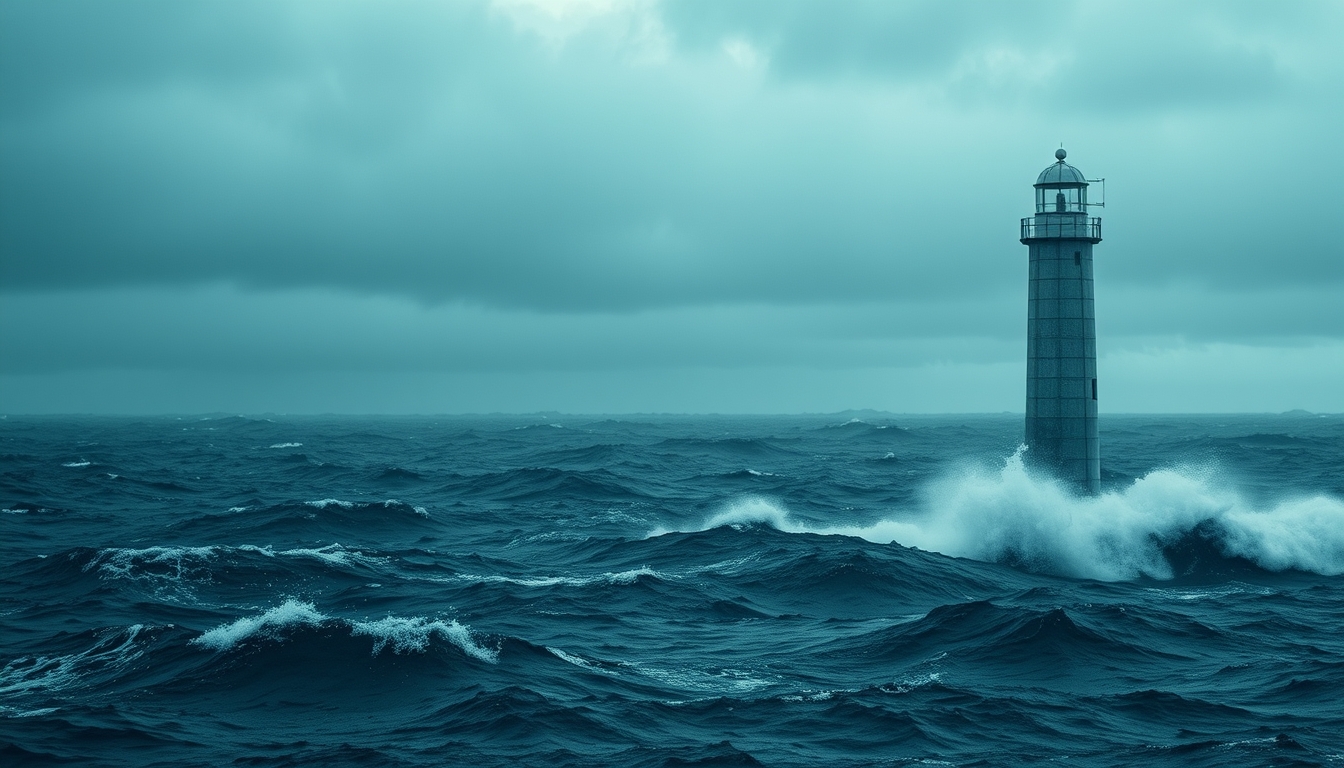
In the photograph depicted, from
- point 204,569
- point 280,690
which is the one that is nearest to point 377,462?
point 204,569

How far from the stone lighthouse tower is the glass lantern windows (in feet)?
0.10

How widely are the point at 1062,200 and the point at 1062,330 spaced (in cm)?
391

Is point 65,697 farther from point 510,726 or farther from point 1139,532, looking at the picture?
point 1139,532

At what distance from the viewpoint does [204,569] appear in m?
33.1

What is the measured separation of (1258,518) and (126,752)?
106 ft

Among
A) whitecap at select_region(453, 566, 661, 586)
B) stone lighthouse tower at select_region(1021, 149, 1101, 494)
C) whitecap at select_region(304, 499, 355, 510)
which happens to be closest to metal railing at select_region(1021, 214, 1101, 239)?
stone lighthouse tower at select_region(1021, 149, 1101, 494)

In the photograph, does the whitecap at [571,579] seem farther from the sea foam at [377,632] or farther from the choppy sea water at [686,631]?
the sea foam at [377,632]

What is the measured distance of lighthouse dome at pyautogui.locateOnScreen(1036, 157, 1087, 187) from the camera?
120 ft

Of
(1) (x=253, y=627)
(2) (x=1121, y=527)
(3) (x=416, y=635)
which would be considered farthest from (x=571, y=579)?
(2) (x=1121, y=527)

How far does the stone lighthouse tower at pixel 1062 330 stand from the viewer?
36156mm

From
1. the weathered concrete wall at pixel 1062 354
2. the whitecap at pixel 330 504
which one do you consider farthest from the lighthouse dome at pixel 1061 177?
the whitecap at pixel 330 504

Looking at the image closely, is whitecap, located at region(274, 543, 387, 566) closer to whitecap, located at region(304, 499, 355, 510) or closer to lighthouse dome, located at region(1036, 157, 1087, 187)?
whitecap, located at region(304, 499, 355, 510)

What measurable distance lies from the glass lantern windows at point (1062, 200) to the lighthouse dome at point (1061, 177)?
16 cm

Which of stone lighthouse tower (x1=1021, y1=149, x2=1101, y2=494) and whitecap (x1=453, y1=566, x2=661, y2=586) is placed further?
stone lighthouse tower (x1=1021, y1=149, x2=1101, y2=494)
